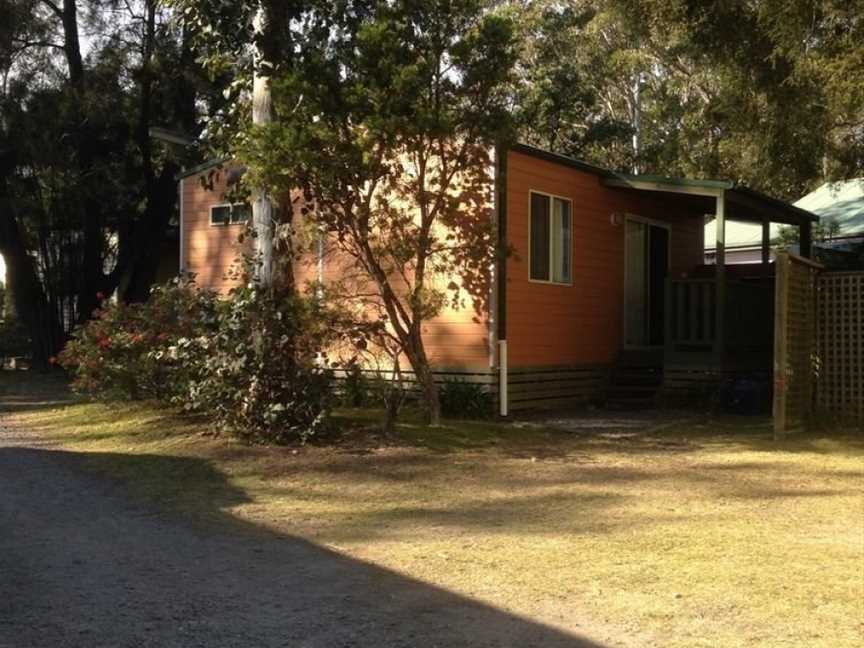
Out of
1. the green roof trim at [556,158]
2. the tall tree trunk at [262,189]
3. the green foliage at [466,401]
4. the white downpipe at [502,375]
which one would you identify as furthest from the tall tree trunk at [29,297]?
the green roof trim at [556,158]

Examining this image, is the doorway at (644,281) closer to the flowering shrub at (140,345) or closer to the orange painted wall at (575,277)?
the orange painted wall at (575,277)

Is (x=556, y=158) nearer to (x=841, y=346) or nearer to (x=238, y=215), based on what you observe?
(x=841, y=346)

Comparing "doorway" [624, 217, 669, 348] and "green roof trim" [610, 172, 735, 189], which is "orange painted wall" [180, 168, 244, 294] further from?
"doorway" [624, 217, 669, 348]

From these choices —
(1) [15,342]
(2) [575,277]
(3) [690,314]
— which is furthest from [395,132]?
(1) [15,342]

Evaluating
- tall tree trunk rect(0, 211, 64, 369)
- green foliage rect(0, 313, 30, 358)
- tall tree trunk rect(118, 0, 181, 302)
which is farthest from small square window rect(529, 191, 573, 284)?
green foliage rect(0, 313, 30, 358)

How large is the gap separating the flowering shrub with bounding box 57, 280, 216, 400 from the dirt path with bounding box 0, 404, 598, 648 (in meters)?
4.22

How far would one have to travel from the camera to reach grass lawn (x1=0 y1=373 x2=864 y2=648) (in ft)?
15.4

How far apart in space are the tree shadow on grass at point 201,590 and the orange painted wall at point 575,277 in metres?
6.07

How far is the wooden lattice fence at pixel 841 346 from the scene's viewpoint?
10867 millimetres

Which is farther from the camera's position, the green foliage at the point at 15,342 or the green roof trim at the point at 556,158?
the green foliage at the point at 15,342

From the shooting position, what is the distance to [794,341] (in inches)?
416

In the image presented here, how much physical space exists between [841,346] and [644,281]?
4.76 m

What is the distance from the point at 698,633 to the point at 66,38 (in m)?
20.0

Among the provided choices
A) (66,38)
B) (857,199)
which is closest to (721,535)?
(857,199)
